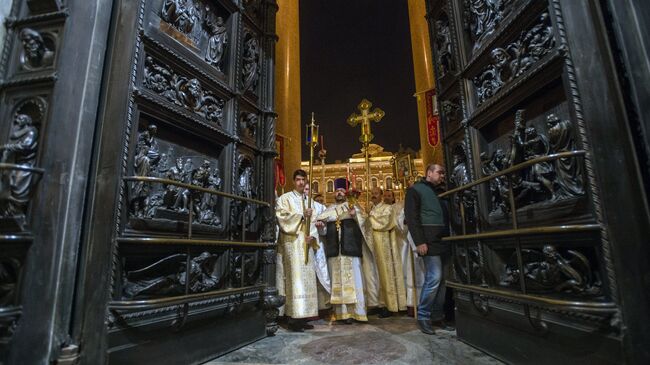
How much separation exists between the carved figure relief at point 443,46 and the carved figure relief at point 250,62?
93.6 inches

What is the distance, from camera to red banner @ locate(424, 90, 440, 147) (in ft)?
24.3

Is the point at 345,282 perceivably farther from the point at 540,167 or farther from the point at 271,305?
the point at 540,167

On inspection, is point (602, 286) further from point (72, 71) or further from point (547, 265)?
point (72, 71)

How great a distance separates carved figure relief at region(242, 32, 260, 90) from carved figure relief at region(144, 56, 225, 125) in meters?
0.63

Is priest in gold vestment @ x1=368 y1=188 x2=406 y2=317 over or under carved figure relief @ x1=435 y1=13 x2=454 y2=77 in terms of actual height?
under

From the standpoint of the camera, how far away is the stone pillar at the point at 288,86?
8.38 m

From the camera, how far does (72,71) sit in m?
2.59

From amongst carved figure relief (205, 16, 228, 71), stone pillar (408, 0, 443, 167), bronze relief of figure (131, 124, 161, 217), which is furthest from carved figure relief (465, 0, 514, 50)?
stone pillar (408, 0, 443, 167)

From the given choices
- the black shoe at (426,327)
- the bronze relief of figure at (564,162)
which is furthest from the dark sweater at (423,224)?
the bronze relief of figure at (564,162)

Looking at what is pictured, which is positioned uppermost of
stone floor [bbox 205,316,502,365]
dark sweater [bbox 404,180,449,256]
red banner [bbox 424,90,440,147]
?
red banner [bbox 424,90,440,147]

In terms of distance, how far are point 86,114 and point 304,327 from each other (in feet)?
11.8

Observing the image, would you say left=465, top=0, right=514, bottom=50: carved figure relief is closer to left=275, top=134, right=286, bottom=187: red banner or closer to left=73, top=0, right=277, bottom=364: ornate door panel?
left=73, top=0, right=277, bottom=364: ornate door panel

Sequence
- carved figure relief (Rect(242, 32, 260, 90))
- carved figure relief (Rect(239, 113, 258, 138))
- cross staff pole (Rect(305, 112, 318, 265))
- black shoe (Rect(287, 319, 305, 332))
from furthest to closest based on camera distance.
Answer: cross staff pole (Rect(305, 112, 318, 265)) < black shoe (Rect(287, 319, 305, 332)) < carved figure relief (Rect(242, 32, 260, 90)) < carved figure relief (Rect(239, 113, 258, 138))

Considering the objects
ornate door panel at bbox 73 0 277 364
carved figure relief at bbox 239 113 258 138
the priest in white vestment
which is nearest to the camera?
ornate door panel at bbox 73 0 277 364
